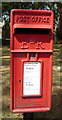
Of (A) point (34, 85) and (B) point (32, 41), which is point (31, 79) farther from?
(B) point (32, 41)

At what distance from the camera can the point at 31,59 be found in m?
2.30

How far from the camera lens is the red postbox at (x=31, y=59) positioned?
223cm

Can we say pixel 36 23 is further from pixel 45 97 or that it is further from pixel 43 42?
pixel 45 97

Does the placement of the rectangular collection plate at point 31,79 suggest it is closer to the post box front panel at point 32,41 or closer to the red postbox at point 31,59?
the red postbox at point 31,59

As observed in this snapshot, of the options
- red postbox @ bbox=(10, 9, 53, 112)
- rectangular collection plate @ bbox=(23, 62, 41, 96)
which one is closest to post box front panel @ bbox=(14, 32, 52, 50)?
red postbox @ bbox=(10, 9, 53, 112)

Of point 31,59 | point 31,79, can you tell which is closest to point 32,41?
point 31,59

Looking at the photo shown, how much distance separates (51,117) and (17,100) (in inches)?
35.8

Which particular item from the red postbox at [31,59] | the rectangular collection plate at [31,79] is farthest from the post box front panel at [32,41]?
the rectangular collection plate at [31,79]

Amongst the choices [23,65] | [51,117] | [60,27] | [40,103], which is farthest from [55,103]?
[60,27]

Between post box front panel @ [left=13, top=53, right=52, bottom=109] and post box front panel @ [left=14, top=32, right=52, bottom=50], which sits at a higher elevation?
post box front panel @ [left=14, top=32, right=52, bottom=50]

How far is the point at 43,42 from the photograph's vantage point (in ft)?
7.51

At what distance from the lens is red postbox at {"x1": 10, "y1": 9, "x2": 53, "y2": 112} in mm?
2234

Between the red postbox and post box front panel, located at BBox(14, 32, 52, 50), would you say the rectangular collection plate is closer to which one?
the red postbox

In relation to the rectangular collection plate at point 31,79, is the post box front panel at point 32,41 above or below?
above
